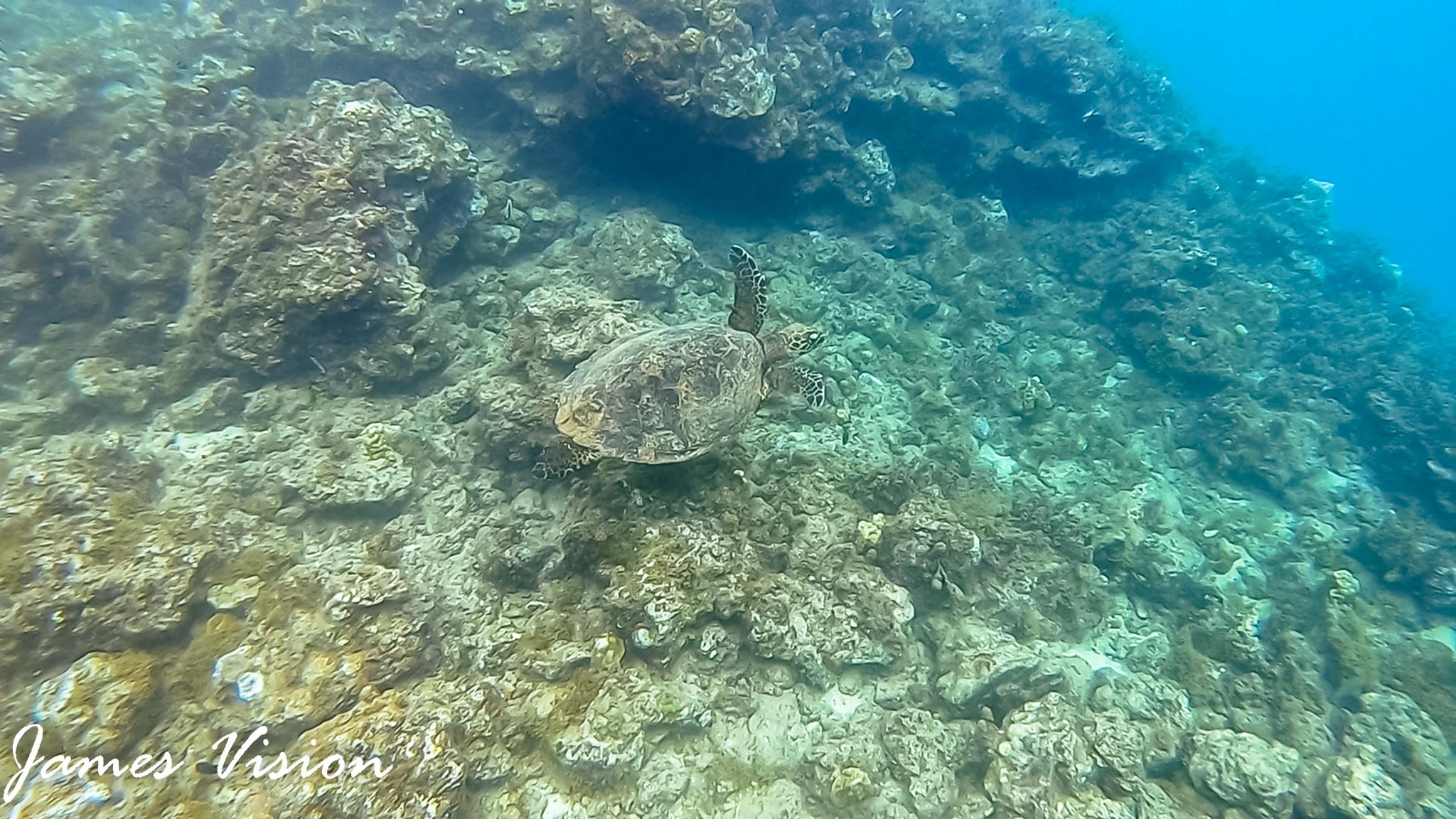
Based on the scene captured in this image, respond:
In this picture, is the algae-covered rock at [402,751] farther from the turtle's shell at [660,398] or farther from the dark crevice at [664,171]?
the dark crevice at [664,171]

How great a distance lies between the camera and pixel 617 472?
15.9 feet

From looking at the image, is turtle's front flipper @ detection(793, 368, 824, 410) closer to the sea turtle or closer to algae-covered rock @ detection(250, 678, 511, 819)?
the sea turtle

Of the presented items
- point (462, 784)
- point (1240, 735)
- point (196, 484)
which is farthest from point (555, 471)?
point (1240, 735)

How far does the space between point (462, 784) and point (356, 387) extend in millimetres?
3586

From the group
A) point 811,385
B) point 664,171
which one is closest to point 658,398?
point 811,385

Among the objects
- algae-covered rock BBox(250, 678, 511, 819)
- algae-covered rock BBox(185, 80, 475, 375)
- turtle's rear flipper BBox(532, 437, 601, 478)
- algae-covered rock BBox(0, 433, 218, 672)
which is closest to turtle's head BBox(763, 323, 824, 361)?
turtle's rear flipper BBox(532, 437, 601, 478)

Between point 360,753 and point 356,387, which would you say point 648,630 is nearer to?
point 360,753

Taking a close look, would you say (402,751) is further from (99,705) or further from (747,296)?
(747,296)

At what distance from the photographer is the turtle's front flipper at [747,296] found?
17.6 ft

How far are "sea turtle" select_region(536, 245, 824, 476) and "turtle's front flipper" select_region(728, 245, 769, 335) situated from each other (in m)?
0.40

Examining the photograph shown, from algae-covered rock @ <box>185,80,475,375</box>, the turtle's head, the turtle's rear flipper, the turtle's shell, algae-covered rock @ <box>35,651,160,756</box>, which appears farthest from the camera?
the turtle's head

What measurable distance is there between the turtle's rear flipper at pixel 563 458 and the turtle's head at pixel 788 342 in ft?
6.31

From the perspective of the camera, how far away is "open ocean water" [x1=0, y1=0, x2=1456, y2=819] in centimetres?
364

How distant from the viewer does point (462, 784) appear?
3377mm
